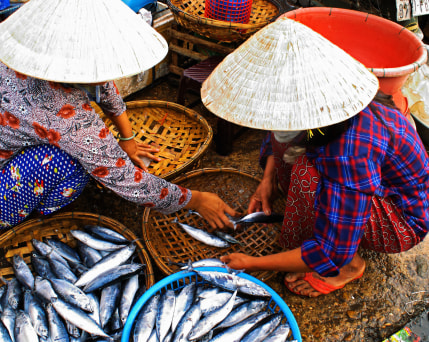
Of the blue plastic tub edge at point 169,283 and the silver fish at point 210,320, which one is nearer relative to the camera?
the blue plastic tub edge at point 169,283

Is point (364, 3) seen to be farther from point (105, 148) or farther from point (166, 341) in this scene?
point (166, 341)

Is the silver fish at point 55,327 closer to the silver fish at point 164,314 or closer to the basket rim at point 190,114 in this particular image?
the silver fish at point 164,314

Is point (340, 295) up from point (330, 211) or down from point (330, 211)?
down

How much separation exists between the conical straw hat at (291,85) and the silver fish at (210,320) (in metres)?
1.06

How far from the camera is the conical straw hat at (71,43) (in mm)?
1438

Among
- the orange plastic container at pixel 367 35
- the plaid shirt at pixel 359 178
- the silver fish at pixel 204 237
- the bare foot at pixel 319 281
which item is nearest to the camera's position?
the plaid shirt at pixel 359 178

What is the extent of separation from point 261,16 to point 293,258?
2739 mm

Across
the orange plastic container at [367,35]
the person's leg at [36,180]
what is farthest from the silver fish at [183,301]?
the orange plastic container at [367,35]

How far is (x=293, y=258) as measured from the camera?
1813 mm

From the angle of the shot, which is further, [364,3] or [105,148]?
[364,3]

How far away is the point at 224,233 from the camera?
98.2 inches

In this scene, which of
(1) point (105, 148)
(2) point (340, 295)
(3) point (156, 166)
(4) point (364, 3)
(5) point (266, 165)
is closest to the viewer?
(1) point (105, 148)

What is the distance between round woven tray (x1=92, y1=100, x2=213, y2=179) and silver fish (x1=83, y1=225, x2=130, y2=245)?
76 cm

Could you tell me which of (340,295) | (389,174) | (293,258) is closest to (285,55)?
(389,174)
